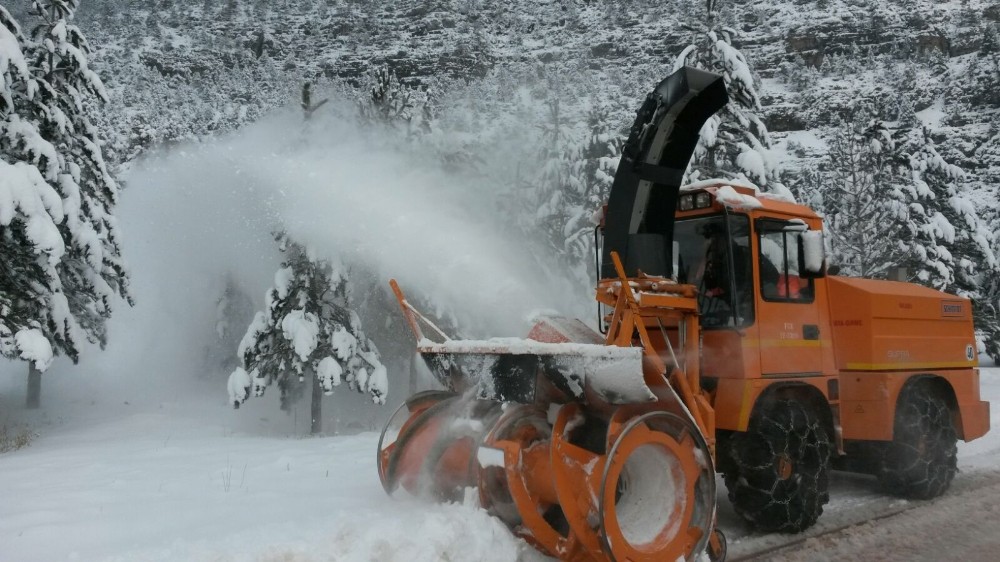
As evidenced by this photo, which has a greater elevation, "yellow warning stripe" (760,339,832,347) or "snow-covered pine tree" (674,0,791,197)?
"snow-covered pine tree" (674,0,791,197)

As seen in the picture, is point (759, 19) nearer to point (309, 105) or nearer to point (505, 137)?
point (505, 137)

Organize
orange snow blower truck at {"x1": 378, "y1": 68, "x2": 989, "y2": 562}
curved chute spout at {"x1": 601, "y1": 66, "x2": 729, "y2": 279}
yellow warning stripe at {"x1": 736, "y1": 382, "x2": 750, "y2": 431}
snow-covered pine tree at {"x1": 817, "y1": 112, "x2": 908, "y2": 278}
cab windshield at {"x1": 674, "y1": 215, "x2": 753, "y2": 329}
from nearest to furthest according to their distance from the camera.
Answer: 1. orange snow blower truck at {"x1": 378, "y1": 68, "x2": 989, "y2": 562}
2. yellow warning stripe at {"x1": 736, "y1": 382, "x2": 750, "y2": 431}
3. curved chute spout at {"x1": 601, "y1": 66, "x2": 729, "y2": 279}
4. cab windshield at {"x1": 674, "y1": 215, "x2": 753, "y2": 329}
5. snow-covered pine tree at {"x1": 817, "y1": 112, "x2": 908, "y2": 278}

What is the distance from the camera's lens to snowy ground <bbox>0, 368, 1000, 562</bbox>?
4641 mm

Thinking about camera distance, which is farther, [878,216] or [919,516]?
[878,216]

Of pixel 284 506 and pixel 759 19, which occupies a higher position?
pixel 759 19

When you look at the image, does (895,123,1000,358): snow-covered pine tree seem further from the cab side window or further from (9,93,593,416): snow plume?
the cab side window

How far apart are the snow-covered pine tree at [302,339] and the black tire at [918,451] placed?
9.85 metres

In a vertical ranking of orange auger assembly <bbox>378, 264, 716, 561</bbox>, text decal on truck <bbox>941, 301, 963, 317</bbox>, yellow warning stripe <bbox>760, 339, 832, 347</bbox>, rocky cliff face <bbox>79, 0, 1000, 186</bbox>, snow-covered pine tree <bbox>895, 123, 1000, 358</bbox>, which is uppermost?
rocky cliff face <bbox>79, 0, 1000, 186</bbox>

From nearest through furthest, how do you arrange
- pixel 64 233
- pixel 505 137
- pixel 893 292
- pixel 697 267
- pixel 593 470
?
pixel 593 470 < pixel 697 267 < pixel 893 292 < pixel 64 233 < pixel 505 137

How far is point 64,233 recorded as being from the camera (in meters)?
13.4

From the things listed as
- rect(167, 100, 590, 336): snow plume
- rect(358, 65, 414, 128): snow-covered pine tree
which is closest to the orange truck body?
rect(167, 100, 590, 336): snow plume

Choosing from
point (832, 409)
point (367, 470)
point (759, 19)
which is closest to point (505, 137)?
point (367, 470)

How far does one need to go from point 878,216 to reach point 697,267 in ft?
69.0

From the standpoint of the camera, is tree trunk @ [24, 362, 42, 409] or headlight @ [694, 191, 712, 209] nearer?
headlight @ [694, 191, 712, 209]
